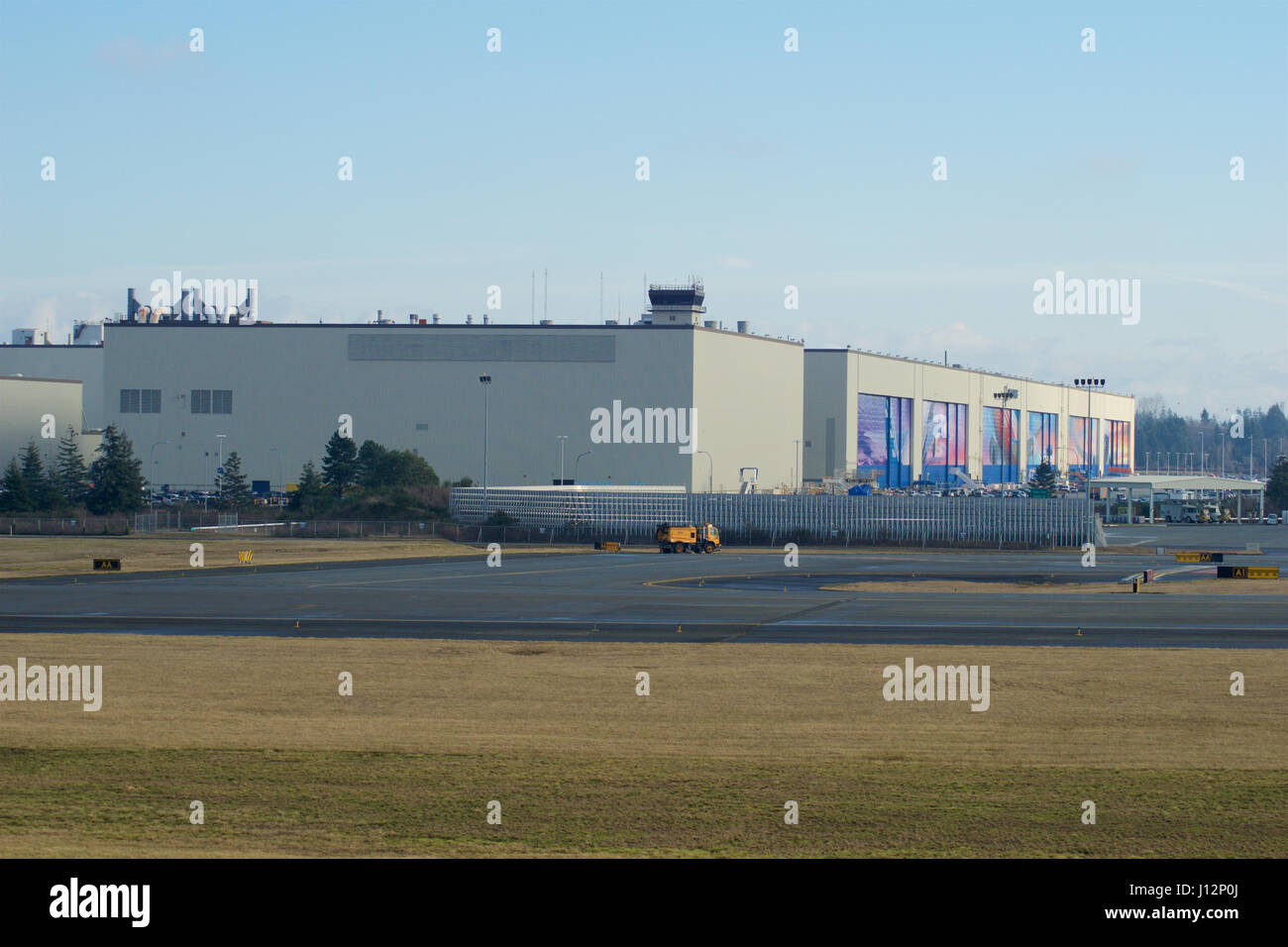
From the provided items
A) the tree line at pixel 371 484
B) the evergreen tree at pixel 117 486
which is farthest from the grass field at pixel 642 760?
the evergreen tree at pixel 117 486

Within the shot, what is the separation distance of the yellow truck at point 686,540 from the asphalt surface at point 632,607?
1722cm

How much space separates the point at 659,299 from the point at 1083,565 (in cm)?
9528

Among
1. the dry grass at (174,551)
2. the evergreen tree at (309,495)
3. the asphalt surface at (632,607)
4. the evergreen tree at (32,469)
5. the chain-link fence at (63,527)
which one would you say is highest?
the evergreen tree at (32,469)

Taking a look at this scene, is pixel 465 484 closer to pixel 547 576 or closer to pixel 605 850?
pixel 547 576

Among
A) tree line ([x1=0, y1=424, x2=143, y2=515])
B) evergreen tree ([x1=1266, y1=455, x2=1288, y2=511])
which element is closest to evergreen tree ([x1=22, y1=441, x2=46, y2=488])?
tree line ([x1=0, y1=424, x2=143, y2=515])

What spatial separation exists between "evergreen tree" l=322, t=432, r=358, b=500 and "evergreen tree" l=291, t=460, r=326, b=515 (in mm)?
6557

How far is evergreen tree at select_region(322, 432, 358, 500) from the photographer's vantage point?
140000 millimetres

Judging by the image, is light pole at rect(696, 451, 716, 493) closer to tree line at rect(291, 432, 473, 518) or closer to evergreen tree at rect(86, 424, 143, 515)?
tree line at rect(291, 432, 473, 518)

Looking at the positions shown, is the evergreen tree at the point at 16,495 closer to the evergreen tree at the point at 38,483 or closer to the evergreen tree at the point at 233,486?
the evergreen tree at the point at 38,483

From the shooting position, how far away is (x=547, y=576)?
219 ft

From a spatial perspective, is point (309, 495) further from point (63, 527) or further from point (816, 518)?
point (816, 518)

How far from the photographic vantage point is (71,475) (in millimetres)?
135875

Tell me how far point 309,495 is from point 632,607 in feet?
276

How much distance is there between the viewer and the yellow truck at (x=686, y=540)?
92.1 m
